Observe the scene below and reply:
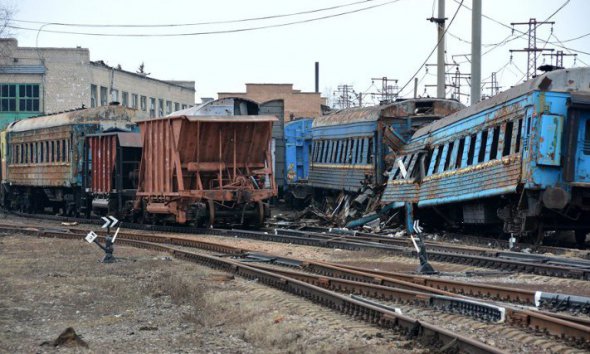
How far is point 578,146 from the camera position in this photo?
623 inches

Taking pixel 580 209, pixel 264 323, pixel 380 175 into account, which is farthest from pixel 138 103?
pixel 264 323

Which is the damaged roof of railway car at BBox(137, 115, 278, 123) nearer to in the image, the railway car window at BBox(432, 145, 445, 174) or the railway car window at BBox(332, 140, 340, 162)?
the railway car window at BBox(432, 145, 445, 174)

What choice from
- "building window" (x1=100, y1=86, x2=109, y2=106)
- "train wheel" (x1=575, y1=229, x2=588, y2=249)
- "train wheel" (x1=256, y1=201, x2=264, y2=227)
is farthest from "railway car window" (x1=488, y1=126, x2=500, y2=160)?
"building window" (x1=100, y1=86, x2=109, y2=106)

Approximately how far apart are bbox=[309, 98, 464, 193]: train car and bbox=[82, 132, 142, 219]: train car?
7.11 meters

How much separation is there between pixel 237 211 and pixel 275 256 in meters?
8.09

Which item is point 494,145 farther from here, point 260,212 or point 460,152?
point 260,212

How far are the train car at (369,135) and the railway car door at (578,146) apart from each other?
8495 millimetres

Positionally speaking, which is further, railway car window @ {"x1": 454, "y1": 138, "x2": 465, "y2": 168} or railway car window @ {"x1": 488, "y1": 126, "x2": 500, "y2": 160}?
railway car window @ {"x1": 454, "y1": 138, "x2": 465, "y2": 168}

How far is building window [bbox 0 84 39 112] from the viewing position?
55406 mm

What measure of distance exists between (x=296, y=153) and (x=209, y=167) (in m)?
15.2

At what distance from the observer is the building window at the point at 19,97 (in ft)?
182

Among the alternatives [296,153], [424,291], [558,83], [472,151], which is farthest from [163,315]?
[296,153]

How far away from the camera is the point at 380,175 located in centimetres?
Result: 2475

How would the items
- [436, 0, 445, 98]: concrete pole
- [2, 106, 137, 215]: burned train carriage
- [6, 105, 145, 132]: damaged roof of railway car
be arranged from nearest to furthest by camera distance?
[2, 106, 137, 215]: burned train carriage, [6, 105, 145, 132]: damaged roof of railway car, [436, 0, 445, 98]: concrete pole
